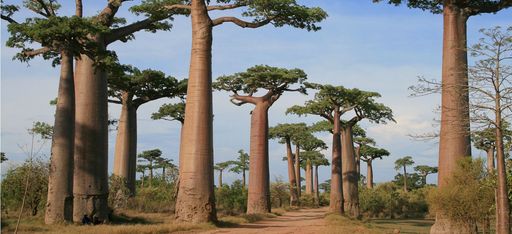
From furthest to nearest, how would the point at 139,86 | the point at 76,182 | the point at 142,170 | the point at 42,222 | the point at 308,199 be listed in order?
the point at 142,170 → the point at 308,199 → the point at 139,86 → the point at 76,182 → the point at 42,222

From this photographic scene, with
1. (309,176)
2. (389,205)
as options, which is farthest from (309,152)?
(389,205)

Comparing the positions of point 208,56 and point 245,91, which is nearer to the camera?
point 208,56

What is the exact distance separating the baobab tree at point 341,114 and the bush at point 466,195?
10.6 meters

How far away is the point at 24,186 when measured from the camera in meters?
14.4

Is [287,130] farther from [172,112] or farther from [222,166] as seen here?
[222,166]

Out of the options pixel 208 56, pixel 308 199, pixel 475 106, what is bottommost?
pixel 308 199

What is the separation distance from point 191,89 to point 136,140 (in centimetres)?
971

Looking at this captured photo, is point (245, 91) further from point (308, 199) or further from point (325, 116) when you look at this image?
point (308, 199)

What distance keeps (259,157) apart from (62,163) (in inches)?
432

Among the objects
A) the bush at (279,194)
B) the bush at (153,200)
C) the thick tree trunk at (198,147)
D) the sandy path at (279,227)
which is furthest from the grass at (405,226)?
the bush at (279,194)

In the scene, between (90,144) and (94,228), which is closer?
(94,228)

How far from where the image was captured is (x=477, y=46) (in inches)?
Answer: 322

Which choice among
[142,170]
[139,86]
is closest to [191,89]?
[139,86]

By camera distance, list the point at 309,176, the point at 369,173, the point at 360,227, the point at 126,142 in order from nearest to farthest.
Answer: the point at 360,227 < the point at 126,142 < the point at 369,173 < the point at 309,176
